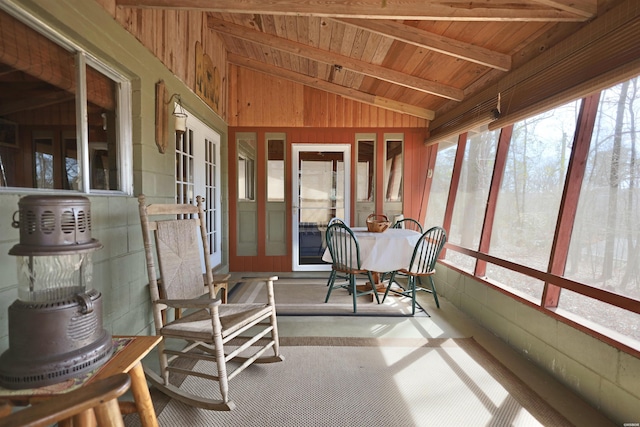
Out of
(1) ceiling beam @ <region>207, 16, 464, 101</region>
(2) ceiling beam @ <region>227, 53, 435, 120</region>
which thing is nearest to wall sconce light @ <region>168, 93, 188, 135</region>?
(1) ceiling beam @ <region>207, 16, 464, 101</region>

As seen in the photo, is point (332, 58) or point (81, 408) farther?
point (332, 58)

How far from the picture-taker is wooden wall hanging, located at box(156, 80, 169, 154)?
7.89 feet

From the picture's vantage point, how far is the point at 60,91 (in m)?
1.66

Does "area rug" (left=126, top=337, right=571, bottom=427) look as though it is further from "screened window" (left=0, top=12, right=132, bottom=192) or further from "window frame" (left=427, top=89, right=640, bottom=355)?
"screened window" (left=0, top=12, right=132, bottom=192)

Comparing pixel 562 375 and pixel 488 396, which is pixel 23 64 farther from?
pixel 562 375

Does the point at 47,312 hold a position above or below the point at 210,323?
above

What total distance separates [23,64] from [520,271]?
331 centimetres

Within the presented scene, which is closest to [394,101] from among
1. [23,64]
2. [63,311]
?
[23,64]

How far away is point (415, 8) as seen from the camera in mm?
2025

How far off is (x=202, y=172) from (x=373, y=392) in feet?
9.64

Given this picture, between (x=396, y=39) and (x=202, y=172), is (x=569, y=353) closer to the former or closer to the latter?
(x=396, y=39)

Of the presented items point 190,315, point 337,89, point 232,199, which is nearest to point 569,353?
point 190,315

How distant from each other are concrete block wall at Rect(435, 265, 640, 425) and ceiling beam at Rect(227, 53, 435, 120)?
8.41 ft

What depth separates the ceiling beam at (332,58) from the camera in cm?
344
